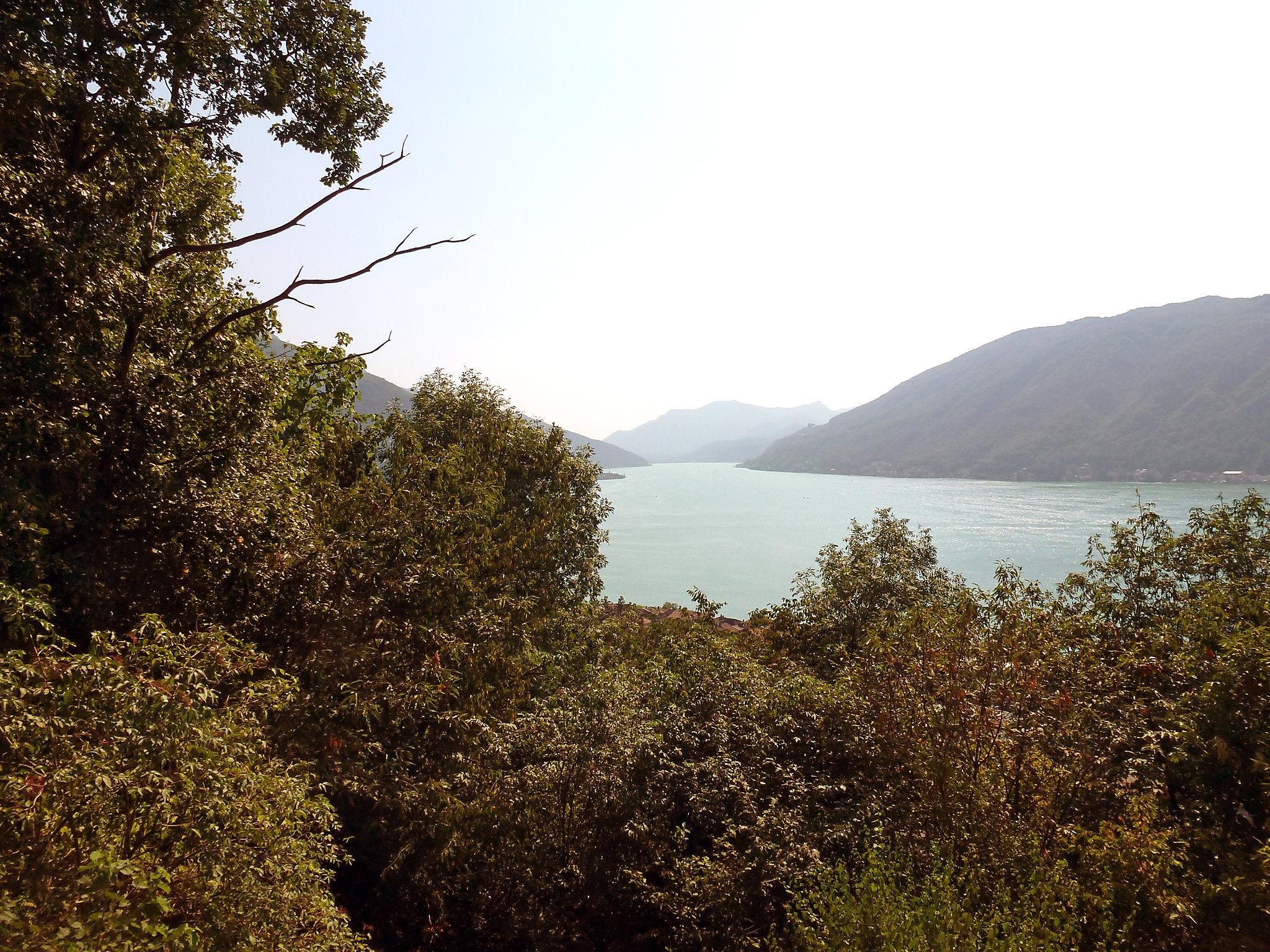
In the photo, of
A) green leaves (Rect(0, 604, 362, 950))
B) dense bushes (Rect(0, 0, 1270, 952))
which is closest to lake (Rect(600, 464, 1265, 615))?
dense bushes (Rect(0, 0, 1270, 952))

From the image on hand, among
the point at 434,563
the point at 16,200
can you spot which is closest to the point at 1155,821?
the point at 434,563

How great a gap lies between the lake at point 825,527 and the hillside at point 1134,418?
11.3 metres

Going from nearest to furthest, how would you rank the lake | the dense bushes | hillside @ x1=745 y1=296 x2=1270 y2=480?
the dense bushes < the lake < hillside @ x1=745 y1=296 x2=1270 y2=480

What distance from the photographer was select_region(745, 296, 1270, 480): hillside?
12231 cm

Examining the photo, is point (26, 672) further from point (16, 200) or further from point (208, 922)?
point (16, 200)

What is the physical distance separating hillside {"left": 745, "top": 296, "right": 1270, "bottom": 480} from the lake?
11298mm

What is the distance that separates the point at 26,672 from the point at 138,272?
4252 mm

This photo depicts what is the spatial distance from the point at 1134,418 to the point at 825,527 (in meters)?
105

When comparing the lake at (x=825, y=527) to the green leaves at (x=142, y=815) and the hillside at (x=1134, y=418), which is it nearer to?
the hillside at (x=1134, y=418)

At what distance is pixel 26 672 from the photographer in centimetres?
408

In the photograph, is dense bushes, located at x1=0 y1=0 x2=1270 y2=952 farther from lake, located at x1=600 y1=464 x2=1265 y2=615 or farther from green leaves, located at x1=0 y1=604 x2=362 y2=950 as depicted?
lake, located at x1=600 y1=464 x2=1265 y2=615

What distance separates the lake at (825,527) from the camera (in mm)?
59844

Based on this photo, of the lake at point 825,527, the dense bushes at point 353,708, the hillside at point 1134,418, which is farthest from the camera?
the hillside at point 1134,418

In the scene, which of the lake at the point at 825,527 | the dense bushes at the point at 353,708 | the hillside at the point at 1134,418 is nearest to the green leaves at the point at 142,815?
the dense bushes at the point at 353,708
